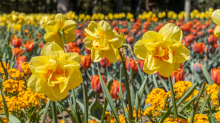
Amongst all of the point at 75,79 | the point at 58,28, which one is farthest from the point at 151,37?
the point at 58,28

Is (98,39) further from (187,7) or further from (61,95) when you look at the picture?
(187,7)

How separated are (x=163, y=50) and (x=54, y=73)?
0.43 metres

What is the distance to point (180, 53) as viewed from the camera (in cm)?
87

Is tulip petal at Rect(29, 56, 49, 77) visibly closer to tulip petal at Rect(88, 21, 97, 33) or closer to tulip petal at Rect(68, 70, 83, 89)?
tulip petal at Rect(68, 70, 83, 89)

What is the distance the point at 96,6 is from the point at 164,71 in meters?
18.6

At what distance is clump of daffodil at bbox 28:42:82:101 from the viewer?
78 cm

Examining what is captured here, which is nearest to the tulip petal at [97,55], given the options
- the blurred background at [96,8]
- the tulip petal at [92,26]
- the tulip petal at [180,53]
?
the tulip petal at [92,26]

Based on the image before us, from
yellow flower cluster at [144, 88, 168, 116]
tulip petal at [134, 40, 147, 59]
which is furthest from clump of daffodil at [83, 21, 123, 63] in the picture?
yellow flower cluster at [144, 88, 168, 116]

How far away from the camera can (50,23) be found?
4.12 feet

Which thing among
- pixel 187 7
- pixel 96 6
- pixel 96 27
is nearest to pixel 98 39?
pixel 96 27

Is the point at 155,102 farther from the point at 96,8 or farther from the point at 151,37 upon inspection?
the point at 96,8

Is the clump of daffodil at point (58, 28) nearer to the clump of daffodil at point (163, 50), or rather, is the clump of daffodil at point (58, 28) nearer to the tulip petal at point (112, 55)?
the tulip petal at point (112, 55)

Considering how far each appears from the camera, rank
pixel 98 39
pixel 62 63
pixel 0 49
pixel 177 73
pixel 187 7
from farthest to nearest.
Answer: pixel 187 7
pixel 0 49
pixel 177 73
pixel 98 39
pixel 62 63

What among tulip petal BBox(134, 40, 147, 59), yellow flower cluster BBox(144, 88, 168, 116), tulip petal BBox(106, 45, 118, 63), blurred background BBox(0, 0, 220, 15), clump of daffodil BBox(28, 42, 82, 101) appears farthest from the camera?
blurred background BBox(0, 0, 220, 15)
